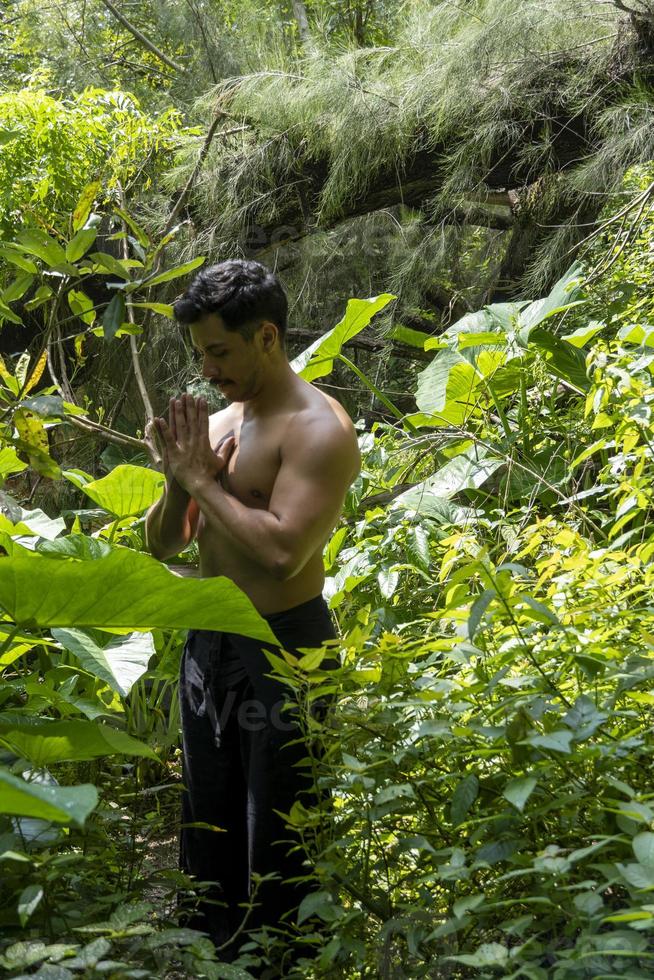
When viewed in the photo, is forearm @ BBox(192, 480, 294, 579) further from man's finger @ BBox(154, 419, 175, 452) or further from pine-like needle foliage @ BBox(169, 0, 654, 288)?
pine-like needle foliage @ BBox(169, 0, 654, 288)

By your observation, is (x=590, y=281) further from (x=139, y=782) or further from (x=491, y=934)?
(x=491, y=934)

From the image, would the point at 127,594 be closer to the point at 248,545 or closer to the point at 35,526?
the point at 248,545

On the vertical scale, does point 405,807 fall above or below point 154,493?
above

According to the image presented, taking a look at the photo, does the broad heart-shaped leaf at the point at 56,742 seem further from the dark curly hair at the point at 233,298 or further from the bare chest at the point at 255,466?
the dark curly hair at the point at 233,298

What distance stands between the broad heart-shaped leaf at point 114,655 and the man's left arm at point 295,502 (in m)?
0.40

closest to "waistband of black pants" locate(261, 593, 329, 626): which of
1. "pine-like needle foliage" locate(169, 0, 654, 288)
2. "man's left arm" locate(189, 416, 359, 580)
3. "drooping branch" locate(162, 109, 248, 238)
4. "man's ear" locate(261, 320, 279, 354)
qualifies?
"man's left arm" locate(189, 416, 359, 580)

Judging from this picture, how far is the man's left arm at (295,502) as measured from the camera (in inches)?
68.2

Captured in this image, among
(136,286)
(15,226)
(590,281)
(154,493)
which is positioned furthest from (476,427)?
(15,226)

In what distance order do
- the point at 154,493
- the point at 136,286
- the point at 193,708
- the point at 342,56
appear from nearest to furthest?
the point at 193,708 → the point at 136,286 → the point at 154,493 → the point at 342,56

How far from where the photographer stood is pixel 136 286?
2340mm

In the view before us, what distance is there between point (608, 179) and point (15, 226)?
2.23 m

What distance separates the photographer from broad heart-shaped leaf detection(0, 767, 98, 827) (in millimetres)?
740

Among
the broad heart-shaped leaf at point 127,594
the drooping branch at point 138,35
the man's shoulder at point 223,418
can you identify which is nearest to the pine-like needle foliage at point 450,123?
the drooping branch at point 138,35

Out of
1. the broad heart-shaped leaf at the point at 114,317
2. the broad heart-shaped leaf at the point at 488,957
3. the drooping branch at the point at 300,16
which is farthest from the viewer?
the drooping branch at the point at 300,16
